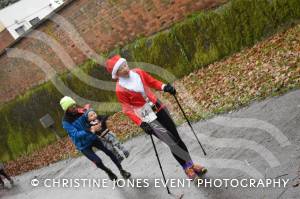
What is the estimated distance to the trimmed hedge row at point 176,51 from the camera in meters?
14.1

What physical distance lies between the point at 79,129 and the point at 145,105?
2.30m

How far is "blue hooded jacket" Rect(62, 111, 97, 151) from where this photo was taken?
880 centimetres

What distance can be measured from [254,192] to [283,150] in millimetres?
1005

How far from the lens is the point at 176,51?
16531 millimetres

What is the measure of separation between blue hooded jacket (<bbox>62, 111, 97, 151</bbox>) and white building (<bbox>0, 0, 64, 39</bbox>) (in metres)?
39.6

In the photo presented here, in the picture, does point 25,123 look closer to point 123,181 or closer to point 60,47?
point 60,47

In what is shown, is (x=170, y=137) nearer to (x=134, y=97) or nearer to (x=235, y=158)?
(x=134, y=97)

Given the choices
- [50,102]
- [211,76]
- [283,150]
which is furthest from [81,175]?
[50,102]

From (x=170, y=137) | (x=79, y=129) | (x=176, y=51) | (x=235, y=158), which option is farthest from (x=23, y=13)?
(x=235, y=158)

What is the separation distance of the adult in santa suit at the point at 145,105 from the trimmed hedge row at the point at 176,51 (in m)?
7.76

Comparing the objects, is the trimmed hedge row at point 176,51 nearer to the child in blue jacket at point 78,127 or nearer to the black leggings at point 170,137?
the child in blue jacket at point 78,127

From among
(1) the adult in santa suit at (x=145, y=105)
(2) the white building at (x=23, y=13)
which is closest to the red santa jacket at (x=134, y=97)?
(1) the adult in santa suit at (x=145, y=105)

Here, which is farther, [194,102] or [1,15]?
[1,15]

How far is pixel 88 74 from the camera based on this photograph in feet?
61.8
